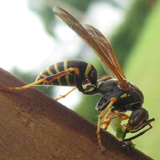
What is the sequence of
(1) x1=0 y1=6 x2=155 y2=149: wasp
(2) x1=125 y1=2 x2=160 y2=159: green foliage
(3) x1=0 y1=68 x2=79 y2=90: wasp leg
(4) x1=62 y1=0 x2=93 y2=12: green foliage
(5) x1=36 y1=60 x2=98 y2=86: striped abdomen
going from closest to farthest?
(3) x1=0 y1=68 x2=79 y2=90: wasp leg
(1) x1=0 y1=6 x2=155 y2=149: wasp
(5) x1=36 y1=60 x2=98 y2=86: striped abdomen
(2) x1=125 y1=2 x2=160 y2=159: green foliage
(4) x1=62 y1=0 x2=93 y2=12: green foliage

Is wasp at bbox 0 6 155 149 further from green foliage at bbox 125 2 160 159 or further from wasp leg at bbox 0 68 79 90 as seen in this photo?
green foliage at bbox 125 2 160 159

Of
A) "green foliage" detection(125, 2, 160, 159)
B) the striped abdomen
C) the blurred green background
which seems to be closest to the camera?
the striped abdomen

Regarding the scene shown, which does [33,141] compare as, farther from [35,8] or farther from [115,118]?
[35,8]

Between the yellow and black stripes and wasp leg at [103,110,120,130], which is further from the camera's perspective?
the yellow and black stripes

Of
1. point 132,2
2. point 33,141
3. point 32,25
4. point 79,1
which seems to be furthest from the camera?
point 132,2

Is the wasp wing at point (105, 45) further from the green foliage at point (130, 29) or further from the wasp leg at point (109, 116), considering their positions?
the green foliage at point (130, 29)

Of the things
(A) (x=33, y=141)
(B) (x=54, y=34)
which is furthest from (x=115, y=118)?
(B) (x=54, y=34)

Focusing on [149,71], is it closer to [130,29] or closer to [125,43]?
[125,43]

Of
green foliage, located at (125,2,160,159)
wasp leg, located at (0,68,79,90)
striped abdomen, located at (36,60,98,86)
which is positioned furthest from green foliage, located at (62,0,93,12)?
wasp leg, located at (0,68,79,90)
